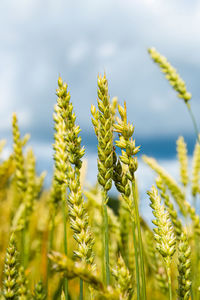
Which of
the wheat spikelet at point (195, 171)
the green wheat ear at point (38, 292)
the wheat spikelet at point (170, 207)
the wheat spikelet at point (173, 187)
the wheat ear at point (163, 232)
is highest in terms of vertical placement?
the wheat spikelet at point (195, 171)

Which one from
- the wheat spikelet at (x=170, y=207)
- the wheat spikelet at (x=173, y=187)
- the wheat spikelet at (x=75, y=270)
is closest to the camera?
the wheat spikelet at (x=75, y=270)

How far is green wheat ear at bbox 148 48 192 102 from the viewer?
6.73 feet

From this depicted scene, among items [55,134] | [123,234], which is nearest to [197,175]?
[123,234]

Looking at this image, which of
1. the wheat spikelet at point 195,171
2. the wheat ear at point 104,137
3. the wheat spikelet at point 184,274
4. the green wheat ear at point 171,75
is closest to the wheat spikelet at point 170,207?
the wheat spikelet at point 184,274

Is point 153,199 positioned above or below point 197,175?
below

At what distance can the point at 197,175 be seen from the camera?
116 inches

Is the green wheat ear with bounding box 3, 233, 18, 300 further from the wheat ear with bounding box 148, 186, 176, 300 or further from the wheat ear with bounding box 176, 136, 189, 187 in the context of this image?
the wheat ear with bounding box 176, 136, 189, 187

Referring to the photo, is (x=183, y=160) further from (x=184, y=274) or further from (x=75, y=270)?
(x=75, y=270)

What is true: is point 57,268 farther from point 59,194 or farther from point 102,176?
point 59,194

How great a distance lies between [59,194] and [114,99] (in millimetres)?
585

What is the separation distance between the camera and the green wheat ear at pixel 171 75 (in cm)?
205

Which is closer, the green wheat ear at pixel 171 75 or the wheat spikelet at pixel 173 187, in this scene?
the green wheat ear at pixel 171 75

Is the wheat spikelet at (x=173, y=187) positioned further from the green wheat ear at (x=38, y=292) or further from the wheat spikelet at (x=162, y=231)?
the green wheat ear at (x=38, y=292)

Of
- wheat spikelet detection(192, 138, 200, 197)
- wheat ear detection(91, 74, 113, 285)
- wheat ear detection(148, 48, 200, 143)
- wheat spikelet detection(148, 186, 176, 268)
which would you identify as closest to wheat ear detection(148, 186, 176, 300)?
wheat spikelet detection(148, 186, 176, 268)
